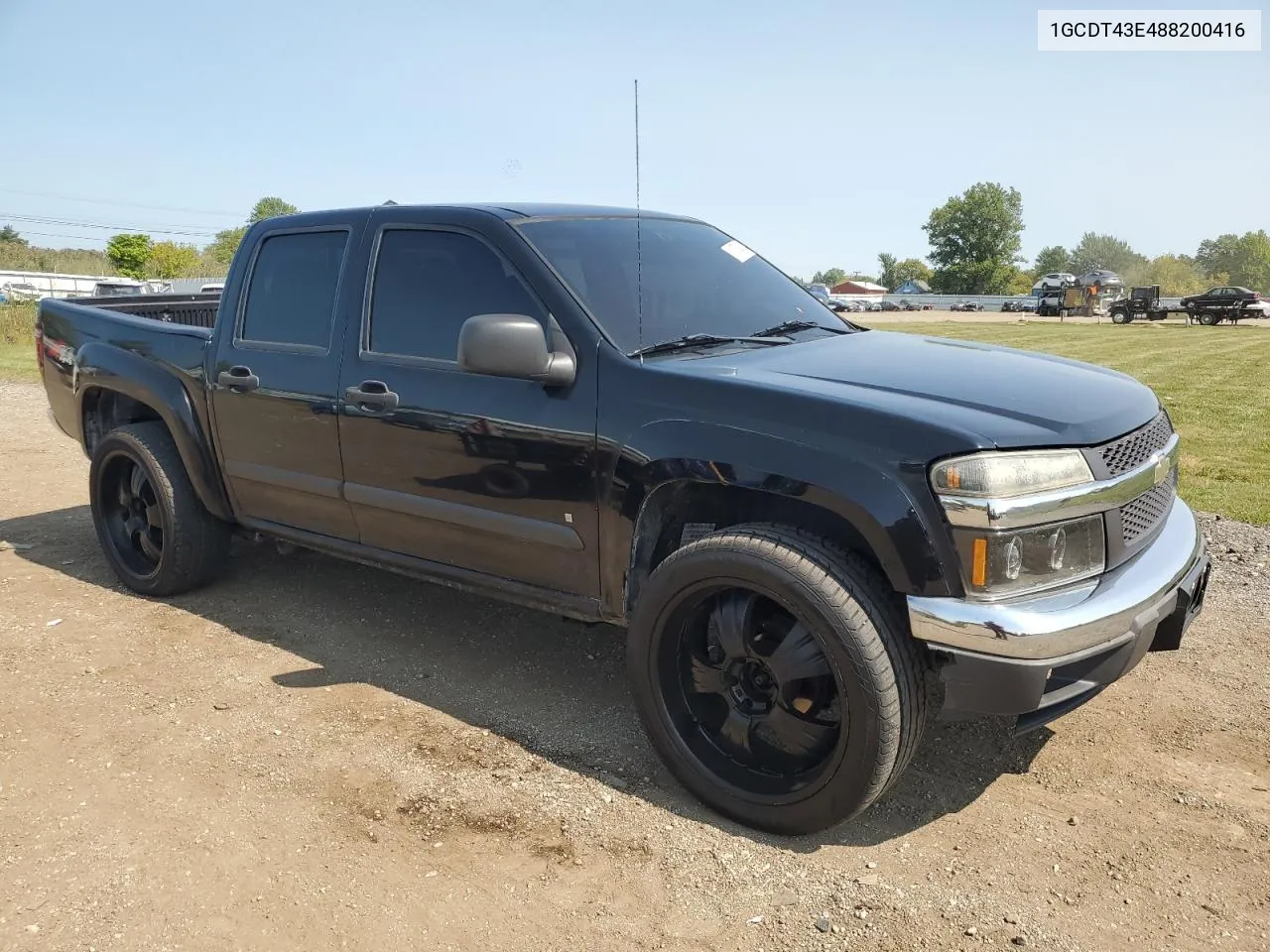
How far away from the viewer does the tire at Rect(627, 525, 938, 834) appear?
2.74 meters

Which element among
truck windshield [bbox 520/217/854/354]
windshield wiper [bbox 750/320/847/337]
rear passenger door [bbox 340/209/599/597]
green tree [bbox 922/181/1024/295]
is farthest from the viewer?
green tree [bbox 922/181/1024/295]

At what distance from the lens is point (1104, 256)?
144 m

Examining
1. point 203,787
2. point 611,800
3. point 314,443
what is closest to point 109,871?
point 203,787

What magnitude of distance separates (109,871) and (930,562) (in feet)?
8.00

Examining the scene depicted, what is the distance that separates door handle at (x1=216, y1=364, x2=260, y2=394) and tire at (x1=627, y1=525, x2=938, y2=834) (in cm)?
226

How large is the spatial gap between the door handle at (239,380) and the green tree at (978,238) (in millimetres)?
108572

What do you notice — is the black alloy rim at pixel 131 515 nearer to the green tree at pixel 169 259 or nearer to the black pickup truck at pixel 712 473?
the black pickup truck at pixel 712 473

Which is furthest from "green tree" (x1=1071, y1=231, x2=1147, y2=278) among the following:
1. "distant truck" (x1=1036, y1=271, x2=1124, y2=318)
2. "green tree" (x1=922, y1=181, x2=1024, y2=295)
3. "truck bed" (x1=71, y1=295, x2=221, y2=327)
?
"truck bed" (x1=71, y1=295, x2=221, y2=327)

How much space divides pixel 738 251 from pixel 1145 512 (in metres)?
2.01

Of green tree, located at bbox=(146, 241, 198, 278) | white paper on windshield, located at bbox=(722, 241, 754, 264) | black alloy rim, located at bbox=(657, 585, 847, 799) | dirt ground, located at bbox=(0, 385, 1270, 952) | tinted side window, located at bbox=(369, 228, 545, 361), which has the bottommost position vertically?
dirt ground, located at bbox=(0, 385, 1270, 952)

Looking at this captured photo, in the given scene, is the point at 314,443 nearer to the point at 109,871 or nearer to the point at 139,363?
the point at 139,363

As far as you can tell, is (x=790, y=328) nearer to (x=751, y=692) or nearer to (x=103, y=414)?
(x=751, y=692)

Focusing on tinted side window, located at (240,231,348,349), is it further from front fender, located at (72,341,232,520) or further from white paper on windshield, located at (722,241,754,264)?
white paper on windshield, located at (722,241,754,264)

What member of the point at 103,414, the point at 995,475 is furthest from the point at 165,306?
the point at 995,475
